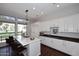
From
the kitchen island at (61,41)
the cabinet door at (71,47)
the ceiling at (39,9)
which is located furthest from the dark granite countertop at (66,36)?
the ceiling at (39,9)

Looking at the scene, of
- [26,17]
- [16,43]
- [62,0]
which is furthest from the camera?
[16,43]

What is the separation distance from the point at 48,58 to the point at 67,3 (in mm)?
1125

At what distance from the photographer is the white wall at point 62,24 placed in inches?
55.9

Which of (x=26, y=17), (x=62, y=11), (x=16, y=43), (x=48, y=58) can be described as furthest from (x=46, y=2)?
(x=16, y=43)

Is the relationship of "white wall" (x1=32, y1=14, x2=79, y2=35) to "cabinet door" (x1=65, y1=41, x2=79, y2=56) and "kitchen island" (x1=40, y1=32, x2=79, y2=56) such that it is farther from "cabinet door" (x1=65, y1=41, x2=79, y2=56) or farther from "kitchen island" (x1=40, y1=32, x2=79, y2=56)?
"cabinet door" (x1=65, y1=41, x2=79, y2=56)

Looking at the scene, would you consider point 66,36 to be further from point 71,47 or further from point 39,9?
point 39,9

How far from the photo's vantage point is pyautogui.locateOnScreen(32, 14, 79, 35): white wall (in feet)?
4.66

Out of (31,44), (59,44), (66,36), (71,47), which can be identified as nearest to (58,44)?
(59,44)

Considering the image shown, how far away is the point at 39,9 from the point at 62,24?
58cm

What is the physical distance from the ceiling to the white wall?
10 centimetres

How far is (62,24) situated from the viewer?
1.52 meters

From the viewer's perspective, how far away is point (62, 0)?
1.33m

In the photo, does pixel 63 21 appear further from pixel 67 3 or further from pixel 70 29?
pixel 67 3

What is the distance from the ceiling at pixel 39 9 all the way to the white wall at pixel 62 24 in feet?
0.32
